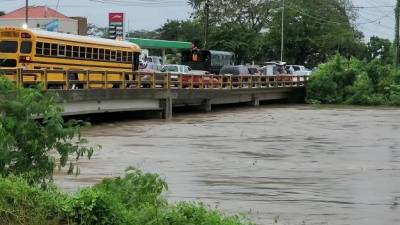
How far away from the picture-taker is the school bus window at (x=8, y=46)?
29.0 m

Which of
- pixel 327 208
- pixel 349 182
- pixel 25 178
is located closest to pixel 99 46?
pixel 349 182

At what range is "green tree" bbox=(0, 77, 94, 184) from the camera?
7.93 m

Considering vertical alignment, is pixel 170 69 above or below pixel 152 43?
below

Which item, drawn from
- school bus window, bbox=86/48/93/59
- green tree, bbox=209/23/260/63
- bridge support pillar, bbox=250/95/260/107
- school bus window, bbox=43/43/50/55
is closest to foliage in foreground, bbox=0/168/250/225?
school bus window, bbox=43/43/50/55

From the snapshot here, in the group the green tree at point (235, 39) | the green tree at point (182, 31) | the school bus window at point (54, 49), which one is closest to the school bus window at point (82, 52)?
the school bus window at point (54, 49)

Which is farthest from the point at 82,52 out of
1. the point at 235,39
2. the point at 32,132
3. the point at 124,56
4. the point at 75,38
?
the point at 235,39

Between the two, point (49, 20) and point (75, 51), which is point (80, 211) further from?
point (49, 20)

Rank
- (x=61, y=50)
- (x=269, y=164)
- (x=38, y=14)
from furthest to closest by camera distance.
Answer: (x=38, y=14)
(x=61, y=50)
(x=269, y=164)

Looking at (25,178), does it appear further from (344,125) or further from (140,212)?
(344,125)

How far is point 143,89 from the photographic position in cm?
3222

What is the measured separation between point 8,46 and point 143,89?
624cm

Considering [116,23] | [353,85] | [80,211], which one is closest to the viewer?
[80,211]

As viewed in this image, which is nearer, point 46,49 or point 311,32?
point 46,49

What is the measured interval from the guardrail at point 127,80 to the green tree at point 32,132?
9.76 m
